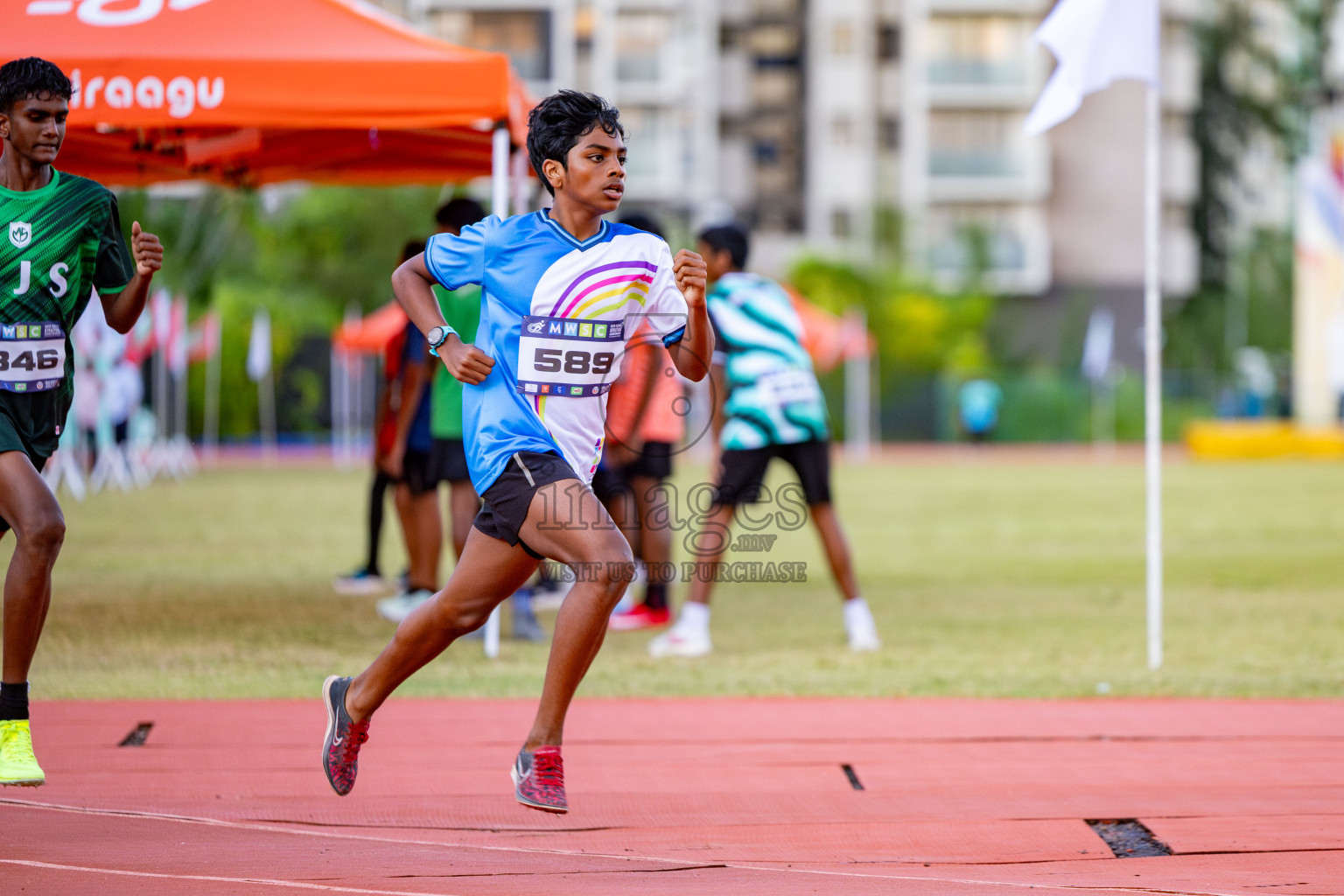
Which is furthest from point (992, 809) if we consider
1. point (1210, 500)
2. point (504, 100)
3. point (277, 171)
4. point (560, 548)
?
point (1210, 500)

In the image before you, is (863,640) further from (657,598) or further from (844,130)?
(844,130)

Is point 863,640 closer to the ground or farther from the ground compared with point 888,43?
closer to the ground

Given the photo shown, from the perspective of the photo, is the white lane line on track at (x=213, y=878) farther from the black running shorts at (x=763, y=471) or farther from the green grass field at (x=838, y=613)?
the black running shorts at (x=763, y=471)

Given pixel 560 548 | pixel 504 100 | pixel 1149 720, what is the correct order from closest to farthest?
pixel 560 548 < pixel 1149 720 < pixel 504 100

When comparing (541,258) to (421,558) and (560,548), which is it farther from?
(421,558)

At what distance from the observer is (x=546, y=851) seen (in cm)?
414

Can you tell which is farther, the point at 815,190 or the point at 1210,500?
the point at 815,190

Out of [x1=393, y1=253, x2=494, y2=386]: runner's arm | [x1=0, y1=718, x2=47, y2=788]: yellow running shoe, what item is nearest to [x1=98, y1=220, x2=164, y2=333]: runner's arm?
[x1=393, y1=253, x2=494, y2=386]: runner's arm

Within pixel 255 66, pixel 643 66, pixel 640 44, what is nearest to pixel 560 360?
pixel 255 66

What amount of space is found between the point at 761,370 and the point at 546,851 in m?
3.78

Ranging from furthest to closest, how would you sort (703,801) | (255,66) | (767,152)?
(767,152), (255,66), (703,801)

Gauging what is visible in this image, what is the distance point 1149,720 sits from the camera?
236 inches

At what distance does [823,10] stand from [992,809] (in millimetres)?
58288

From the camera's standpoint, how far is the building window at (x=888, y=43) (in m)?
61.6
